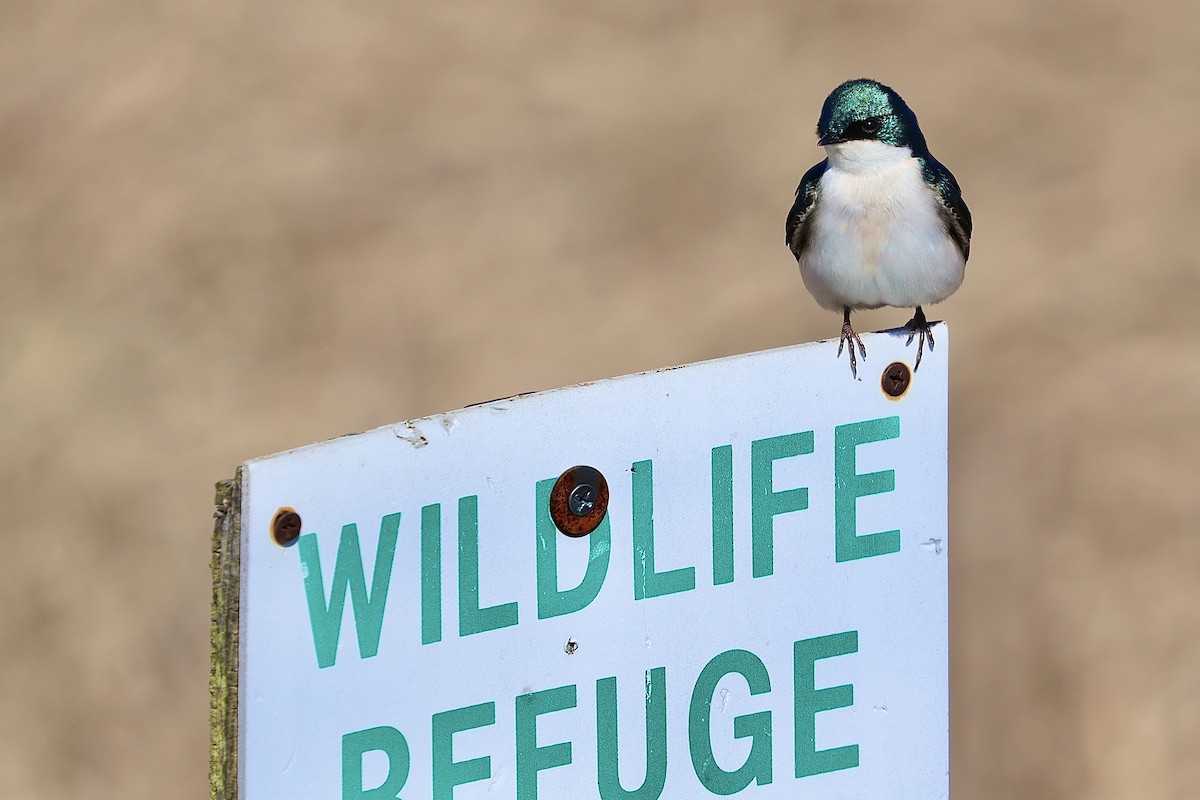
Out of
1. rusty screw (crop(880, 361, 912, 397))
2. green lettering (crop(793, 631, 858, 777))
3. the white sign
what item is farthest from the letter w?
rusty screw (crop(880, 361, 912, 397))

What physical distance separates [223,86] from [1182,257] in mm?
3578

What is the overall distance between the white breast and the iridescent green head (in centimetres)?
3

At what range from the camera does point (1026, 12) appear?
696 centimetres

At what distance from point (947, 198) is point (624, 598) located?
1.96m

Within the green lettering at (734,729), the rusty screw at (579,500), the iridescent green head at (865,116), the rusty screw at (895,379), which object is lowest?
the green lettering at (734,729)

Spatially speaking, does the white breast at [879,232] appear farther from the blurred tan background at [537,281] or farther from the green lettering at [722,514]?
the green lettering at [722,514]

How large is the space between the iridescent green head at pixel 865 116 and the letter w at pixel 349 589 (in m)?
1.98

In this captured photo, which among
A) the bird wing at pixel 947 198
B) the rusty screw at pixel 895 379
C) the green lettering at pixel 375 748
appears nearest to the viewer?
the green lettering at pixel 375 748

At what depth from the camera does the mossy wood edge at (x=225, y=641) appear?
70.4 inches

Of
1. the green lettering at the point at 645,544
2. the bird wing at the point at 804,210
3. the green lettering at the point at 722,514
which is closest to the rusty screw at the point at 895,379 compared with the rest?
the green lettering at the point at 722,514

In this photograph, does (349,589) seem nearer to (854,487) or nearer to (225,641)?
(225,641)

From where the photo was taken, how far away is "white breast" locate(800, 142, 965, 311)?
12.1 ft

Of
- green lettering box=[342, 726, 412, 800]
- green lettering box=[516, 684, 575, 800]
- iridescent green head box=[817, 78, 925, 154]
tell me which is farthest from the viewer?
iridescent green head box=[817, 78, 925, 154]

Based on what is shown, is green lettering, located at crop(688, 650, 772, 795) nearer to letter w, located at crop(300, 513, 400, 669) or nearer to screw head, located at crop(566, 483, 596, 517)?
screw head, located at crop(566, 483, 596, 517)
